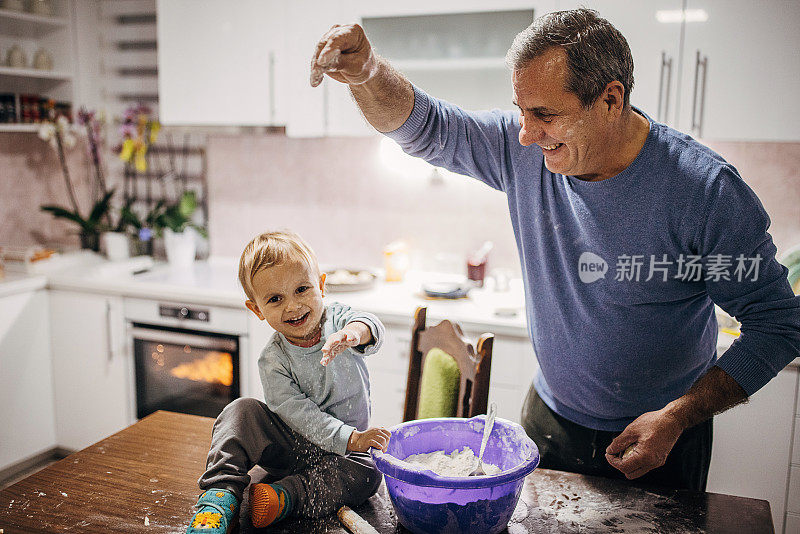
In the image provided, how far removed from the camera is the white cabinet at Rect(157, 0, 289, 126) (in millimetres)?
2588

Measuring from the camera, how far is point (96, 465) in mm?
1280

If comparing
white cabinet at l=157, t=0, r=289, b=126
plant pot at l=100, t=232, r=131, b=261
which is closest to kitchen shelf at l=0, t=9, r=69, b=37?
white cabinet at l=157, t=0, r=289, b=126

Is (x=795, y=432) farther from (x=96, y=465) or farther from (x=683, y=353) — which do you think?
(x=96, y=465)

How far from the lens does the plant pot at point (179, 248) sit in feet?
10.1

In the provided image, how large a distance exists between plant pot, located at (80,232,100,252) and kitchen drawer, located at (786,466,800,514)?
118 inches

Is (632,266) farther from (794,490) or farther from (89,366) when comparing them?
(89,366)

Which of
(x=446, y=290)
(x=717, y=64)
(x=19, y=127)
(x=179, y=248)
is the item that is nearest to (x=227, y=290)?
(x=179, y=248)

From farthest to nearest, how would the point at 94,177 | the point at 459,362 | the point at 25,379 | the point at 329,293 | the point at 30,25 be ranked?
the point at 94,177 → the point at 30,25 → the point at 25,379 → the point at 329,293 → the point at 459,362

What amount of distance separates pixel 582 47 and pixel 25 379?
2.69 metres

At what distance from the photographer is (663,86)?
2.14 metres

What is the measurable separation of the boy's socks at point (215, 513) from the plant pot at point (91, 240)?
98.5 inches

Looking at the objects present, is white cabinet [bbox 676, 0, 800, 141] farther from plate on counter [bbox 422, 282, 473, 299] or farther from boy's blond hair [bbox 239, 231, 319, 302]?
boy's blond hair [bbox 239, 231, 319, 302]

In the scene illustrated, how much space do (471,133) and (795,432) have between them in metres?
1.43

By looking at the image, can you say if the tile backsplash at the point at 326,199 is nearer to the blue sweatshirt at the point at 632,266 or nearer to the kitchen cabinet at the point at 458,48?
the kitchen cabinet at the point at 458,48
